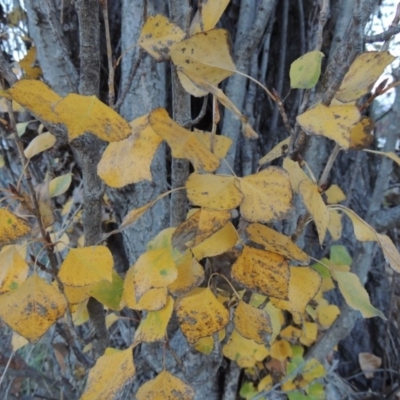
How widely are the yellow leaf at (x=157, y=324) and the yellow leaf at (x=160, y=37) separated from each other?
255mm

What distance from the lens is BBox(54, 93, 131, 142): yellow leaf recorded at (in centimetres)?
28

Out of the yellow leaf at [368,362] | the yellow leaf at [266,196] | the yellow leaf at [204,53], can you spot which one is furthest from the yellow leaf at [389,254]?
the yellow leaf at [368,362]

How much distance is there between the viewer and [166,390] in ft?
1.45

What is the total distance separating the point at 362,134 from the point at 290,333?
0.51 meters

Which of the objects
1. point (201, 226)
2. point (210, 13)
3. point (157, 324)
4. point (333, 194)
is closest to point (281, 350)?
point (333, 194)

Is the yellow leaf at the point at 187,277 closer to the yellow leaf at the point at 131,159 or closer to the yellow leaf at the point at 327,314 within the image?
the yellow leaf at the point at 131,159

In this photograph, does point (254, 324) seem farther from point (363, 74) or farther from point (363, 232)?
point (363, 74)

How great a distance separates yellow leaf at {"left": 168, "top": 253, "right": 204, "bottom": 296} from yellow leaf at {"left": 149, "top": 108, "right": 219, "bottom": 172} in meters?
0.14

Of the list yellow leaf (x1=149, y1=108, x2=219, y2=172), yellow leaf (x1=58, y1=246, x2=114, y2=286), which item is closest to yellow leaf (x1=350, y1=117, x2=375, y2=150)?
yellow leaf (x1=149, y1=108, x2=219, y2=172)

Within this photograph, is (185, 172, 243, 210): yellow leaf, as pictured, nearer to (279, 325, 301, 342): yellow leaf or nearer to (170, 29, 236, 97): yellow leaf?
(170, 29, 236, 97): yellow leaf

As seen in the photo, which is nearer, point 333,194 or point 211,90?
point 211,90

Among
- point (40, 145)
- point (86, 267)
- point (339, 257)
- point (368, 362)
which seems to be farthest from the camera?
point (368, 362)

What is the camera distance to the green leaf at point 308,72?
1.20 feet

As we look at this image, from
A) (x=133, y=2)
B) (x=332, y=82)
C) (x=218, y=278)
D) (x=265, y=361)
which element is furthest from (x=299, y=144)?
(x=265, y=361)
